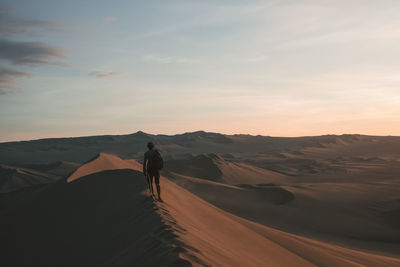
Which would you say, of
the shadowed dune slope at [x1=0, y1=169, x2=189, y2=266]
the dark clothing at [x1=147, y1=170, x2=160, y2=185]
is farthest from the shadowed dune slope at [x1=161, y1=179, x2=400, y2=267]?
the dark clothing at [x1=147, y1=170, x2=160, y2=185]

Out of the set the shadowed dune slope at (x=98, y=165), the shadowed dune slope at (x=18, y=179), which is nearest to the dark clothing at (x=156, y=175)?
the shadowed dune slope at (x=98, y=165)

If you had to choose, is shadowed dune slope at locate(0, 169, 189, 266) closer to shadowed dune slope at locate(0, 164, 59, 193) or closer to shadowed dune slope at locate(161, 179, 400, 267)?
shadowed dune slope at locate(161, 179, 400, 267)

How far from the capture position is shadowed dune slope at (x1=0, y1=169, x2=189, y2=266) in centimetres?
455

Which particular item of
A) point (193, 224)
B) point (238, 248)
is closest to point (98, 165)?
point (193, 224)

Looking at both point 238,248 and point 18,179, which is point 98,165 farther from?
point 18,179

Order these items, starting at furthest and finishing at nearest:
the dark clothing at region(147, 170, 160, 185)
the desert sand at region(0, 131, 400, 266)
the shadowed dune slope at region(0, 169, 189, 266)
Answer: the dark clothing at region(147, 170, 160, 185) → the desert sand at region(0, 131, 400, 266) → the shadowed dune slope at region(0, 169, 189, 266)

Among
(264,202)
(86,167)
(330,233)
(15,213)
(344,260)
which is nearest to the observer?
(344,260)

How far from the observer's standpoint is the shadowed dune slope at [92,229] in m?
4.55

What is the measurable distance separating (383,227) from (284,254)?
9.89m

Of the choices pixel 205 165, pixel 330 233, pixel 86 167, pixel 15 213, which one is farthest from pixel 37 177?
pixel 330 233

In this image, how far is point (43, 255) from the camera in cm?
627

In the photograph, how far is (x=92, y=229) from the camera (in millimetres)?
6598

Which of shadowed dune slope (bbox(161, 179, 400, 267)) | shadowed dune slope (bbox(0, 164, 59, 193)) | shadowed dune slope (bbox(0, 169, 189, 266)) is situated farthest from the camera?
shadowed dune slope (bbox(0, 164, 59, 193))

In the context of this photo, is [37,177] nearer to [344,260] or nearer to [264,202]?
[264,202]
